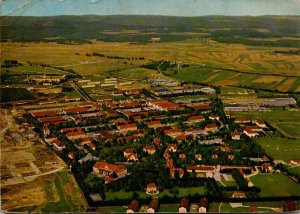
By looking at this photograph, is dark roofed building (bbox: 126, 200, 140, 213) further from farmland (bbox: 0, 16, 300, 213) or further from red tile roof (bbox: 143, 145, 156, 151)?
red tile roof (bbox: 143, 145, 156, 151)

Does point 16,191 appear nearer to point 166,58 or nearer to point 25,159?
point 25,159

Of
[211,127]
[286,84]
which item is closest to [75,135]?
[211,127]

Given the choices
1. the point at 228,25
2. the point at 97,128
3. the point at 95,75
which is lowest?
the point at 97,128

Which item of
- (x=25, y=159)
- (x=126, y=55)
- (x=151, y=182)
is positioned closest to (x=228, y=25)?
(x=126, y=55)

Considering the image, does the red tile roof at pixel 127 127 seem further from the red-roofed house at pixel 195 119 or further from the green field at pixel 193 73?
the green field at pixel 193 73

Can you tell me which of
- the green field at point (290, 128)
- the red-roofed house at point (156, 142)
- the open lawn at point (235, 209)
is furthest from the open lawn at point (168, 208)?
the green field at point (290, 128)

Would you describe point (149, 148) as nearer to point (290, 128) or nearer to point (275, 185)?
point (275, 185)

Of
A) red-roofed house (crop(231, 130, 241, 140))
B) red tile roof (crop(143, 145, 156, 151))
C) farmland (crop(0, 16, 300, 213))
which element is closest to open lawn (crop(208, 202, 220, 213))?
farmland (crop(0, 16, 300, 213))
